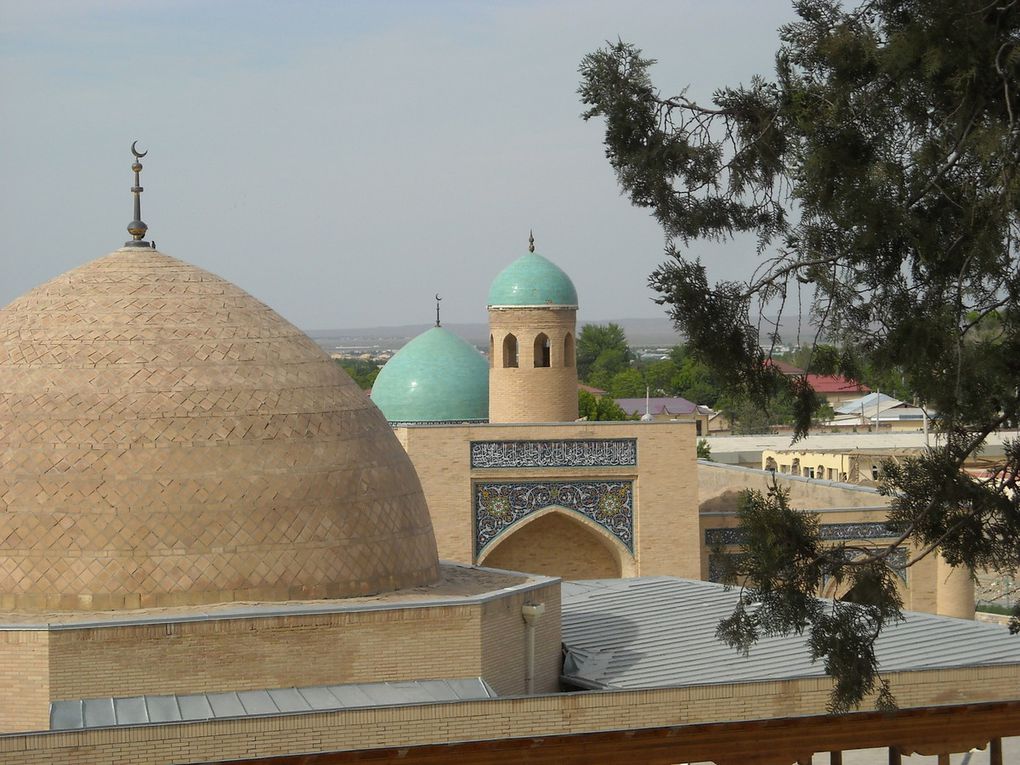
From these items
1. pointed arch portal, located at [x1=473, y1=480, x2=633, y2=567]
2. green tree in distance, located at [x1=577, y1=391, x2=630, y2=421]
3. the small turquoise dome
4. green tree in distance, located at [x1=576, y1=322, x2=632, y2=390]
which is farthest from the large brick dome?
green tree in distance, located at [x1=576, y1=322, x2=632, y2=390]

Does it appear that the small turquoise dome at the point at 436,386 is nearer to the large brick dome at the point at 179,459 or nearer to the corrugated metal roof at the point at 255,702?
the large brick dome at the point at 179,459

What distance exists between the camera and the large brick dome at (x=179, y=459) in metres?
11.0

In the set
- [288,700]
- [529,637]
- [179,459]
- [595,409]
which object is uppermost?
[179,459]

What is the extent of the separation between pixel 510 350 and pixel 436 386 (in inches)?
106

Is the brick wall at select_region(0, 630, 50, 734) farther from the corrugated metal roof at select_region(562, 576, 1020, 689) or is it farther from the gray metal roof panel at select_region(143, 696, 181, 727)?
the corrugated metal roof at select_region(562, 576, 1020, 689)

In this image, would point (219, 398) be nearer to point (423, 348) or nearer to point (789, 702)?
point (789, 702)

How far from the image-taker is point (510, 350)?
72.6ft

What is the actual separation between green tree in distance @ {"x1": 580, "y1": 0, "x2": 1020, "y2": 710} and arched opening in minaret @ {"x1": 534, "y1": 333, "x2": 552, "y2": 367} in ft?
40.4

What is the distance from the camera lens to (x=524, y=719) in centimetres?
1083

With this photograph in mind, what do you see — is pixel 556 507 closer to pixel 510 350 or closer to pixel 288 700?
pixel 510 350

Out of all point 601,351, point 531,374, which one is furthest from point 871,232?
point 601,351

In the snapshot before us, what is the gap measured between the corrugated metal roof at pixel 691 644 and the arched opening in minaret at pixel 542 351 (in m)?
6.89

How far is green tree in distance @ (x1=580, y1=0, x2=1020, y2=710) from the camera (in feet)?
26.7

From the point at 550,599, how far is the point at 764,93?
451cm
